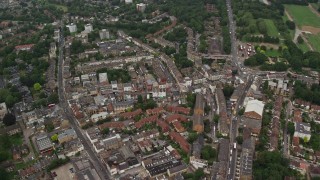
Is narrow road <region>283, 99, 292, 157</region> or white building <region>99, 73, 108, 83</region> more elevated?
white building <region>99, 73, 108, 83</region>

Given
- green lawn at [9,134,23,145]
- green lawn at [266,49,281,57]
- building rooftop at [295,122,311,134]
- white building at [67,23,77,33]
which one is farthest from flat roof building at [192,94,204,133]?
white building at [67,23,77,33]

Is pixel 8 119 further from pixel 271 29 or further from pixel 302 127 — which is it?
pixel 271 29

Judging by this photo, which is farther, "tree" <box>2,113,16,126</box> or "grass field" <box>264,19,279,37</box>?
"grass field" <box>264,19,279,37</box>

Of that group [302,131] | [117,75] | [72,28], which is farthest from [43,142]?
[72,28]

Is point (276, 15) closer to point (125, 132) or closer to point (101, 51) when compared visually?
point (101, 51)

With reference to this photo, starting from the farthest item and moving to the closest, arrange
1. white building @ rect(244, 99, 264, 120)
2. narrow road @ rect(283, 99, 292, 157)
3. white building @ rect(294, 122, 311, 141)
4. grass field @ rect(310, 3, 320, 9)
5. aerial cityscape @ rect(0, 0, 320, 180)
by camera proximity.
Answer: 1. grass field @ rect(310, 3, 320, 9)
2. white building @ rect(244, 99, 264, 120)
3. white building @ rect(294, 122, 311, 141)
4. narrow road @ rect(283, 99, 292, 157)
5. aerial cityscape @ rect(0, 0, 320, 180)

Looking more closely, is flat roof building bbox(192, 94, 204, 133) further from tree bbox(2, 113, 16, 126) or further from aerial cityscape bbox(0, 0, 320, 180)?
tree bbox(2, 113, 16, 126)

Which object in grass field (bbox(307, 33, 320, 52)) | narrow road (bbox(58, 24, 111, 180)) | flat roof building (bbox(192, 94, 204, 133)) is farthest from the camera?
grass field (bbox(307, 33, 320, 52))
